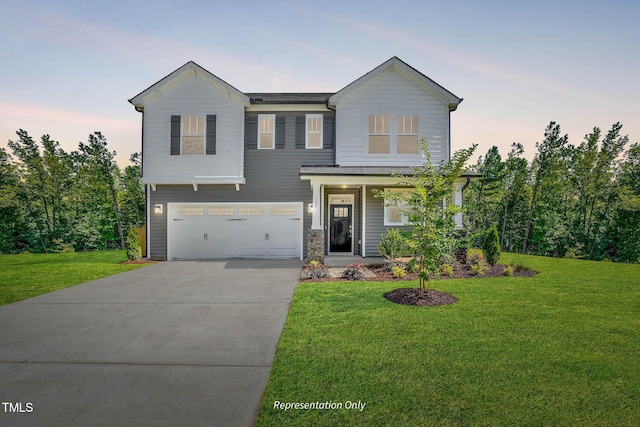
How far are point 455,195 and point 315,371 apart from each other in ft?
33.1

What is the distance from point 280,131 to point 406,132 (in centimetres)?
518

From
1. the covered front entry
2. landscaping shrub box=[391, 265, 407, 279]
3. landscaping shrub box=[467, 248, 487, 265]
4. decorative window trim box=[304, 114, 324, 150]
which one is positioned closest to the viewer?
landscaping shrub box=[391, 265, 407, 279]

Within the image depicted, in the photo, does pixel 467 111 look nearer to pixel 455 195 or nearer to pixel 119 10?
pixel 455 195

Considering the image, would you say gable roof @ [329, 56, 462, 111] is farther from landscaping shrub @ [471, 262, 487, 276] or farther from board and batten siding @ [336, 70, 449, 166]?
landscaping shrub @ [471, 262, 487, 276]

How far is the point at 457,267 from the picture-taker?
391 inches

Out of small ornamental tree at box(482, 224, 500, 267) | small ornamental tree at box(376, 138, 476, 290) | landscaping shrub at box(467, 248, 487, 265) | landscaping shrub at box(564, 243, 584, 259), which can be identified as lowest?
landscaping shrub at box(564, 243, 584, 259)

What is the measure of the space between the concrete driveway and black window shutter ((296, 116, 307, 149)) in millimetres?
6987

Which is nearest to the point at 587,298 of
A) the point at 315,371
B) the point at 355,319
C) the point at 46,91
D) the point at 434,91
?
the point at 355,319

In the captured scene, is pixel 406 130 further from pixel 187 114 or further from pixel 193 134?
pixel 187 114

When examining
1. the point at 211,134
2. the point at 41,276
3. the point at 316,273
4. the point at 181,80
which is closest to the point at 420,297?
the point at 316,273

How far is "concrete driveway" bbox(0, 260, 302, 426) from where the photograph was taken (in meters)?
2.80

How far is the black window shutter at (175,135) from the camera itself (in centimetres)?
1264

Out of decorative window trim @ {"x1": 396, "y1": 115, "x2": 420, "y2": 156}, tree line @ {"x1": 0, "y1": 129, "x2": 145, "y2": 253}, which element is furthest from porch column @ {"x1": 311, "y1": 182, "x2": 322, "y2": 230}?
tree line @ {"x1": 0, "y1": 129, "x2": 145, "y2": 253}

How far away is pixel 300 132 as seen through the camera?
1293 centimetres
